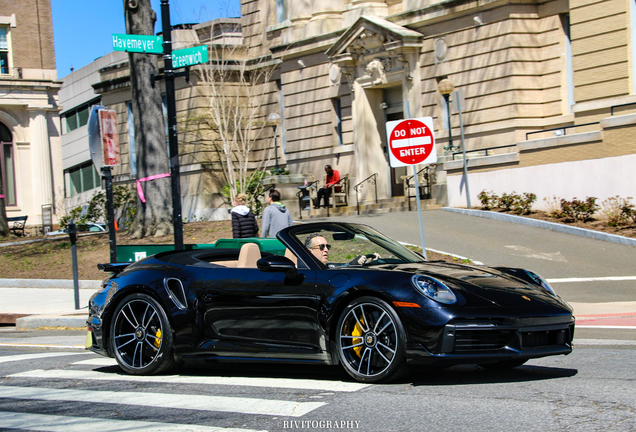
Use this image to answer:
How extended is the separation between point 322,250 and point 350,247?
1.02ft

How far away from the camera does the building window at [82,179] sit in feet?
154

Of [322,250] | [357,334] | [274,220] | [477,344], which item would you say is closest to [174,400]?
[357,334]

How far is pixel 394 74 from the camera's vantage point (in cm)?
2752

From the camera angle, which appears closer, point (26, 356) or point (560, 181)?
point (26, 356)

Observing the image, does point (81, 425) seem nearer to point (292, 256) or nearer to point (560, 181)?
point (292, 256)

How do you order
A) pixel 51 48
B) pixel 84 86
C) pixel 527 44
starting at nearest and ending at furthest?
pixel 527 44
pixel 51 48
pixel 84 86

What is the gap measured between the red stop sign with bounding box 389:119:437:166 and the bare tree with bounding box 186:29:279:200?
61.4ft

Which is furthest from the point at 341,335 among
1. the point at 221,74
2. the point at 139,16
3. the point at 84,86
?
the point at 84,86

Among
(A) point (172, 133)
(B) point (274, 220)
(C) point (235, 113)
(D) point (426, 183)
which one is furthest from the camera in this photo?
(C) point (235, 113)

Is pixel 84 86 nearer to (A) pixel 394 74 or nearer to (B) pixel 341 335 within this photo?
(A) pixel 394 74

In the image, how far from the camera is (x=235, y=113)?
102 ft

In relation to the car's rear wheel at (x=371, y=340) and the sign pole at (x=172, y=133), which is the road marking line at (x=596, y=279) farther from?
the car's rear wheel at (x=371, y=340)

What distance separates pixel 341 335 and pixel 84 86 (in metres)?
46.5

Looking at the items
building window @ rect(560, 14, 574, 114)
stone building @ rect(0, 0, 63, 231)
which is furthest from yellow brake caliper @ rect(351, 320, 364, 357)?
stone building @ rect(0, 0, 63, 231)
